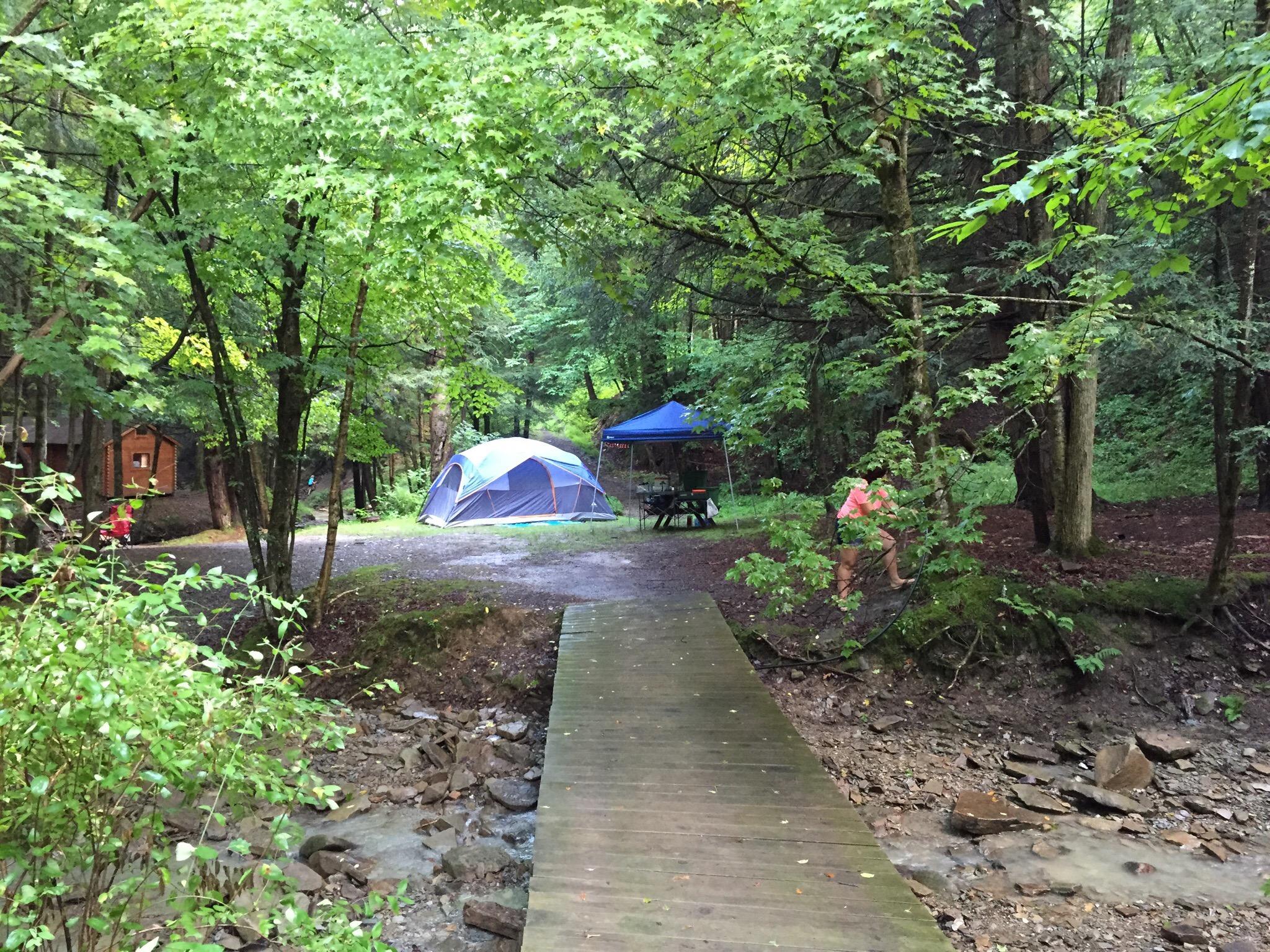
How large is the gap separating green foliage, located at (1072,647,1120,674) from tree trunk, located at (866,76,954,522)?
1.56 metres

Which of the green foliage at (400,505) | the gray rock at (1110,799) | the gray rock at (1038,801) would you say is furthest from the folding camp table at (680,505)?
the gray rock at (1110,799)

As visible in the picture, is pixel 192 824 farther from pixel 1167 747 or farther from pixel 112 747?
pixel 1167 747

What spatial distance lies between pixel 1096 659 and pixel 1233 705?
94 cm

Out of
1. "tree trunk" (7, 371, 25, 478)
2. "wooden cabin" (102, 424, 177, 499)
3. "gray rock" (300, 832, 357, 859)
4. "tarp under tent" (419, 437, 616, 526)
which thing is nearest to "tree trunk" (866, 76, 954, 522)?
"gray rock" (300, 832, 357, 859)

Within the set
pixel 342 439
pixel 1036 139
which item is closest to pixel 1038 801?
pixel 1036 139

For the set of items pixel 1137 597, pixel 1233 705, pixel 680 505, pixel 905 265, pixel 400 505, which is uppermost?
pixel 905 265

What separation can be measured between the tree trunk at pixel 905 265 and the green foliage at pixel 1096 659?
5.10ft

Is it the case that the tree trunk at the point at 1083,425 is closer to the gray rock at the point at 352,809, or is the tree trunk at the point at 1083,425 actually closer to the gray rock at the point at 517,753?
the gray rock at the point at 517,753

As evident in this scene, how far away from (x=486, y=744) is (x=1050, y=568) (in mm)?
5495

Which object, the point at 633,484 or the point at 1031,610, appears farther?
the point at 633,484

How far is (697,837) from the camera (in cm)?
353

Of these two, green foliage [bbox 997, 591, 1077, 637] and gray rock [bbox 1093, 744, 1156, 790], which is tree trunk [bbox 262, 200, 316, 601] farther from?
gray rock [bbox 1093, 744, 1156, 790]

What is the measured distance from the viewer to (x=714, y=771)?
4.18m

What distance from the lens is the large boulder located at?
447cm
